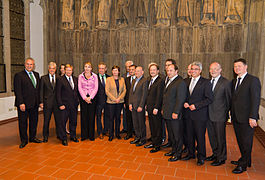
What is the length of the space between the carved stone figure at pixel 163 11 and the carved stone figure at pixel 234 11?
1.89 m

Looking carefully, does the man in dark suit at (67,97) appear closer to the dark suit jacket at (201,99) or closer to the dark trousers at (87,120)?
the dark trousers at (87,120)

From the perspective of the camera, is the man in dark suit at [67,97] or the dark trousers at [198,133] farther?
the man in dark suit at [67,97]

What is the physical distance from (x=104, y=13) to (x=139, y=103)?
186 inches

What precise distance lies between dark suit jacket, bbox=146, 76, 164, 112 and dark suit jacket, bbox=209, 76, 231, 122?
1.00m

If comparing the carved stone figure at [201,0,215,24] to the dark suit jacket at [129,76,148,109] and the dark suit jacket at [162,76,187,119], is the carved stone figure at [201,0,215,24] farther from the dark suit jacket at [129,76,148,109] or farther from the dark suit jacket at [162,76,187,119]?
the dark suit jacket at [162,76,187,119]

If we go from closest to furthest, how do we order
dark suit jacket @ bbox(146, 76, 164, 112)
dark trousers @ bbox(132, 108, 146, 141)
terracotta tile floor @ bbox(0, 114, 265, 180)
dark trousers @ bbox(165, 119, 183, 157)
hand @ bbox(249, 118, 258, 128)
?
hand @ bbox(249, 118, 258, 128), terracotta tile floor @ bbox(0, 114, 265, 180), dark trousers @ bbox(165, 119, 183, 157), dark suit jacket @ bbox(146, 76, 164, 112), dark trousers @ bbox(132, 108, 146, 141)

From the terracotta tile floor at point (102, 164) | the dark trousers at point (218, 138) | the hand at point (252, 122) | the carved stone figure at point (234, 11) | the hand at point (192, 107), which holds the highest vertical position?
the carved stone figure at point (234, 11)

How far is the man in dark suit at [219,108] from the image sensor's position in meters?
3.25

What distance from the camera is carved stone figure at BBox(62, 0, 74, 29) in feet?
25.4

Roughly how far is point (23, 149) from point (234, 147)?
4.48 m

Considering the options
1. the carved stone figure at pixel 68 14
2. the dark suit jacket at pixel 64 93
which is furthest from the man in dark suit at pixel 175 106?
the carved stone figure at pixel 68 14

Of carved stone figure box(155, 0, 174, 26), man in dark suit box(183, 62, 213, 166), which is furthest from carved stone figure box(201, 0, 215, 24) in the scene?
man in dark suit box(183, 62, 213, 166)

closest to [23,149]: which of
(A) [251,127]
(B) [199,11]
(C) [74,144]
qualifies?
(C) [74,144]

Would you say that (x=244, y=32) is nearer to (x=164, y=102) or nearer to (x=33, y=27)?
(x=164, y=102)
